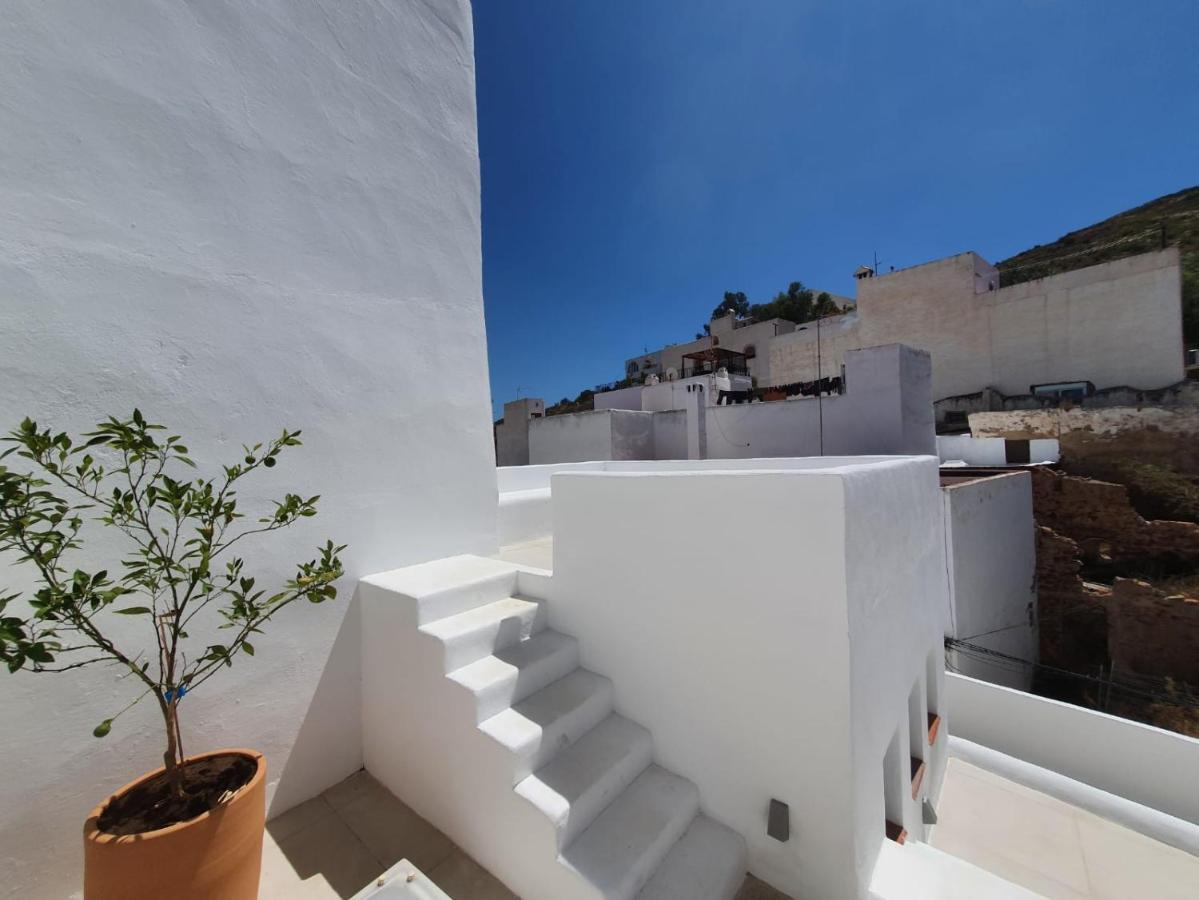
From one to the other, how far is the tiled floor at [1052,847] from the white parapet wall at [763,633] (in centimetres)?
146

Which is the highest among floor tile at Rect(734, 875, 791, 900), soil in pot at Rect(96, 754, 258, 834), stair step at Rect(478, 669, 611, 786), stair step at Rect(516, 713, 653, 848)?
soil in pot at Rect(96, 754, 258, 834)

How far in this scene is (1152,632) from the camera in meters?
8.41

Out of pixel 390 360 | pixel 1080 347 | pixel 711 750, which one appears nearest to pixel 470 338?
pixel 390 360

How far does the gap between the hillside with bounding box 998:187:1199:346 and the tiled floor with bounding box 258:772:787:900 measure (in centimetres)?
2934

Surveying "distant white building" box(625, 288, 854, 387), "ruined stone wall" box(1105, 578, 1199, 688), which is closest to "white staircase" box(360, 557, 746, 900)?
"ruined stone wall" box(1105, 578, 1199, 688)

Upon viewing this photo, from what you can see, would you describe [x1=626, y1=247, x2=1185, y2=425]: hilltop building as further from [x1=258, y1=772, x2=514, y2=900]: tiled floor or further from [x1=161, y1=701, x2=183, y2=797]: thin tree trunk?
[x1=161, y1=701, x2=183, y2=797]: thin tree trunk

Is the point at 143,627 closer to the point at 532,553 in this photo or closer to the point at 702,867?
the point at 532,553

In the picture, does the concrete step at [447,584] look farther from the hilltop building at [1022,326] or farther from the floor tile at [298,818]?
the hilltop building at [1022,326]

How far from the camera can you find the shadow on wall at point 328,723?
2.56 m

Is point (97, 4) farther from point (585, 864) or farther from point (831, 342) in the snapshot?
point (831, 342)

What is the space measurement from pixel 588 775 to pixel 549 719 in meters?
0.29

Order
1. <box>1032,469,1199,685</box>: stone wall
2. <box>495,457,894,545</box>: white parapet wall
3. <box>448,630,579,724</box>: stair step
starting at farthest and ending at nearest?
1. <box>1032,469,1199,685</box>: stone wall
2. <box>495,457,894,545</box>: white parapet wall
3. <box>448,630,579,724</box>: stair step

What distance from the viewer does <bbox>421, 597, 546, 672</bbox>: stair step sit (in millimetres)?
2326

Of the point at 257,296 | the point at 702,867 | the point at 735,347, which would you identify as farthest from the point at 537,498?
the point at 735,347
